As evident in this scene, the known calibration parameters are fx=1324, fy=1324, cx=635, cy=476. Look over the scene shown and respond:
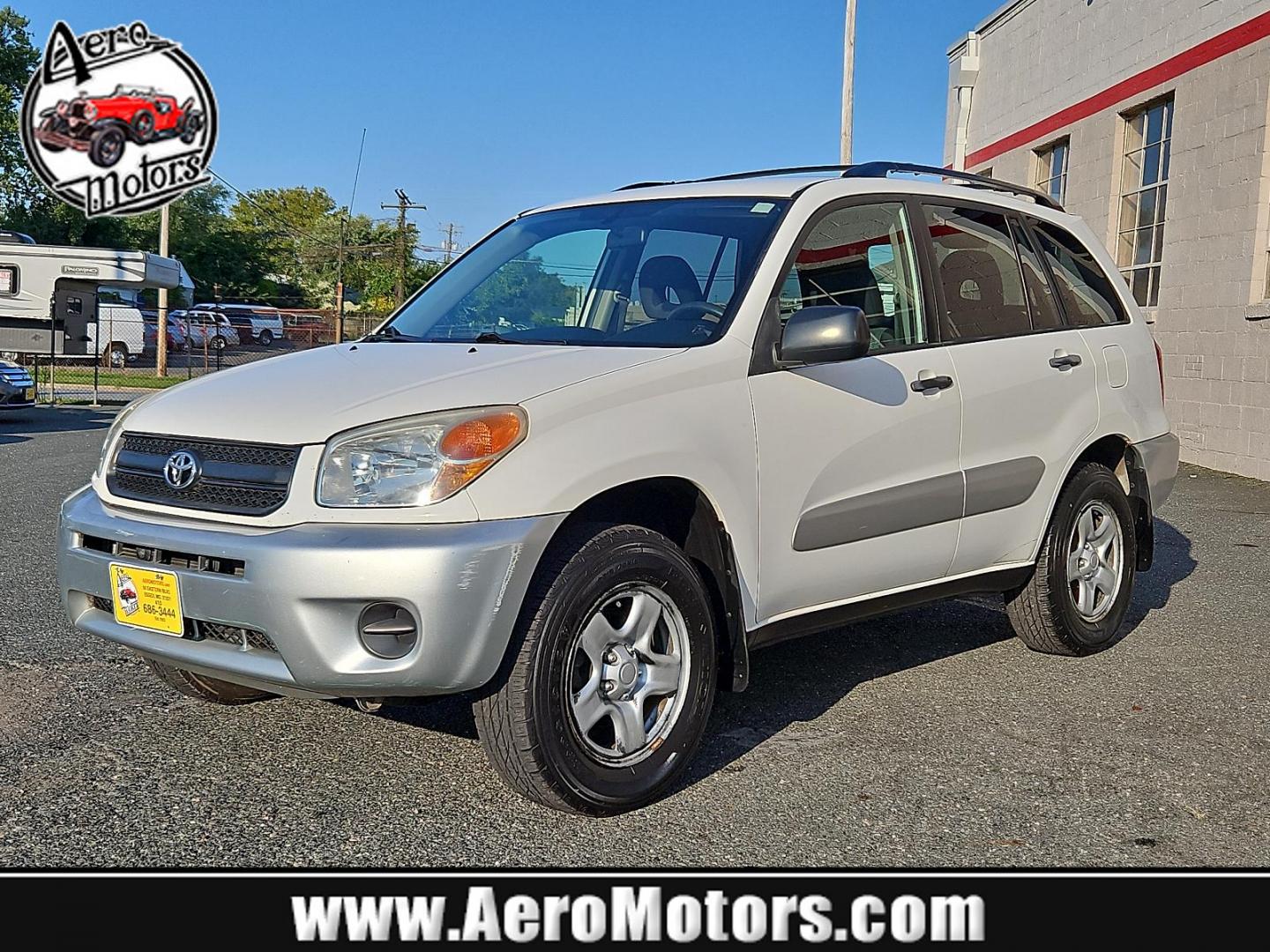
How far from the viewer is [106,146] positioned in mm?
33062

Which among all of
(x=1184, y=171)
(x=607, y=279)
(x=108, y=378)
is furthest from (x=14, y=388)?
(x=607, y=279)

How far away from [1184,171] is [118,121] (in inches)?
1035

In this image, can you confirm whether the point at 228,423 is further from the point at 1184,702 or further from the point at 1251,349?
the point at 1251,349

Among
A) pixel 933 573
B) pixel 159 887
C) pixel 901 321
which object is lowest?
pixel 159 887

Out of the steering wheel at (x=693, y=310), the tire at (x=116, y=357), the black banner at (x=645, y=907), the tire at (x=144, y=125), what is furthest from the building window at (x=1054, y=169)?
the tire at (x=116, y=357)

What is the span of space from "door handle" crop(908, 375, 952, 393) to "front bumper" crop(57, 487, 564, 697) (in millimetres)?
1689

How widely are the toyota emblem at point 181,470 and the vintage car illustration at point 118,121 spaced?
99.0 feet

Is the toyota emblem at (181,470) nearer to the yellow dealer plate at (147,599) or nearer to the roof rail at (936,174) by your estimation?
the yellow dealer plate at (147,599)

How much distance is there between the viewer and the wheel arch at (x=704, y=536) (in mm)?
3930

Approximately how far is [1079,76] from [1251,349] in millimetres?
5945

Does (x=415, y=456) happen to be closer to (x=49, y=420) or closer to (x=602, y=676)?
(x=602, y=676)

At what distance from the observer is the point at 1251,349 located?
41.2 feet

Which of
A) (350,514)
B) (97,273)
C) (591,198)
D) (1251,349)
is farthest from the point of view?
(97,273)

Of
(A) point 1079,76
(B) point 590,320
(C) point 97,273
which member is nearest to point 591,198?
(B) point 590,320
